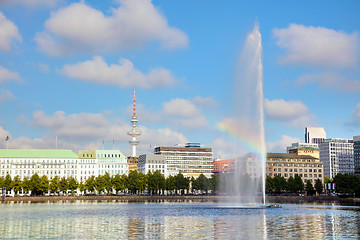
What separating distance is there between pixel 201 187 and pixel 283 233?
482 feet

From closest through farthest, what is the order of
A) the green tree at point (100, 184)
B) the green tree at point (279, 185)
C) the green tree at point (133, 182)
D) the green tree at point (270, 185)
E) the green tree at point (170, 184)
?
the green tree at point (100, 184), the green tree at point (133, 182), the green tree at point (270, 185), the green tree at point (279, 185), the green tree at point (170, 184)

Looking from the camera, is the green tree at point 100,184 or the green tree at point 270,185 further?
the green tree at point 270,185

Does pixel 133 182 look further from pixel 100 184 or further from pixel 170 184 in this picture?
pixel 170 184

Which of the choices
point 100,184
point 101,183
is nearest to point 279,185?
point 101,183

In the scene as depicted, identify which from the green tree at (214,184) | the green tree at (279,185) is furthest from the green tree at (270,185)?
the green tree at (214,184)

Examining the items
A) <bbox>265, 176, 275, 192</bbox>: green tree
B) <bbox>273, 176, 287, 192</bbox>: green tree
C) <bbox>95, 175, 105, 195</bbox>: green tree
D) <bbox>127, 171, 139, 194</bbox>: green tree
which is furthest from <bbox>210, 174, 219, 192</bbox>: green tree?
<bbox>95, 175, 105, 195</bbox>: green tree

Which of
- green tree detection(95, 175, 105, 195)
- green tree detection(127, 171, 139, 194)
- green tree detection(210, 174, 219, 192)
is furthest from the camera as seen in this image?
green tree detection(210, 174, 219, 192)

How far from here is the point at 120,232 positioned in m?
44.9

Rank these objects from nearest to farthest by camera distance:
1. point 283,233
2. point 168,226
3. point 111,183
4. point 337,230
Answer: point 283,233 → point 337,230 → point 168,226 → point 111,183

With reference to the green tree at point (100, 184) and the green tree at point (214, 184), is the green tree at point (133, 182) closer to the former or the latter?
the green tree at point (100, 184)

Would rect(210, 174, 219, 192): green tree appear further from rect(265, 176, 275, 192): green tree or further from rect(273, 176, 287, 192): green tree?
rect(273, 176, 287, 192): green tree

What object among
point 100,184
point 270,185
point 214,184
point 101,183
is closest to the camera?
point 100,184

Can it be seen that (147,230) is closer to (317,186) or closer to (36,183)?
(36,183)

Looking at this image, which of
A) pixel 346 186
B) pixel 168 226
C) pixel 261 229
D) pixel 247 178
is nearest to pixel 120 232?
pixel 168 226
